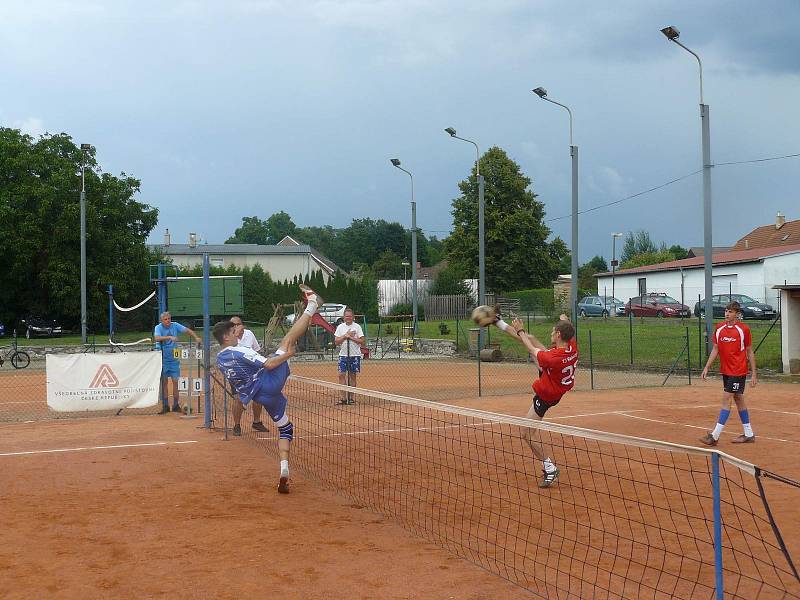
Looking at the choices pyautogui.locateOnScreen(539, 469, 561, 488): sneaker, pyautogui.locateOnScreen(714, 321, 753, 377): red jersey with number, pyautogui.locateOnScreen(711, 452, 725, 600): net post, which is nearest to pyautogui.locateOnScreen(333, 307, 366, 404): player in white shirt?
pyautogui.locateOnScreen(714, 321, 753, 377): red jersey with number

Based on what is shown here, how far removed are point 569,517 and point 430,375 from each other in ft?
59.4

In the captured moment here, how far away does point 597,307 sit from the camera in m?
48.6

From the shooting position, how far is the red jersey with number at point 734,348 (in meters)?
11.8

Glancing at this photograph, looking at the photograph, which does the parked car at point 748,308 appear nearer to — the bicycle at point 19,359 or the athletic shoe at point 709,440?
the athletic shoe at point 709,440

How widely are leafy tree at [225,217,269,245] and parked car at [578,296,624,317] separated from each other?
93232 millimetres

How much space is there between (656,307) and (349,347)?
108 ft

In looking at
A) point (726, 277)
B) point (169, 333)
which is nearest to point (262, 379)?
point (169, 333)

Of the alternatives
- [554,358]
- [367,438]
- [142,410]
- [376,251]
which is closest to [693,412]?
[367,438]

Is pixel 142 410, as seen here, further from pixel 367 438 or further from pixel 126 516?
pixel 126 516

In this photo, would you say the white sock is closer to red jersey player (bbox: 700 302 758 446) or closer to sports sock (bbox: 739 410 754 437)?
red jersey player (bbox: 700 302 758 446)

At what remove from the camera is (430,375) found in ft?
85.5

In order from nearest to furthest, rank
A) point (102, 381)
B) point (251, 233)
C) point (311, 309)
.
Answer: point (311, 309) → point (102, 381) → point (251, 233)

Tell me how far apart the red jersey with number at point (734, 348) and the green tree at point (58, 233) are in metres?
38.9

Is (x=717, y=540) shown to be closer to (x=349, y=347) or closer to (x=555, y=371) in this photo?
(x=555, y=371)
